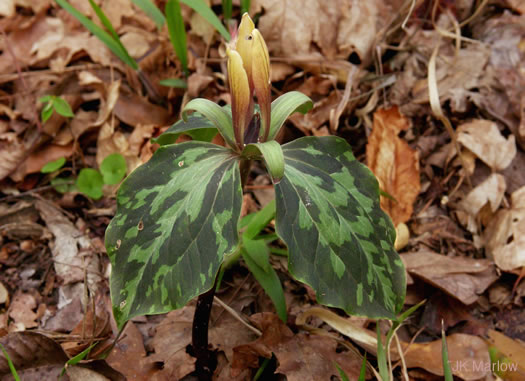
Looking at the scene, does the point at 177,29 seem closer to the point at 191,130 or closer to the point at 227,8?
the point at 227,8

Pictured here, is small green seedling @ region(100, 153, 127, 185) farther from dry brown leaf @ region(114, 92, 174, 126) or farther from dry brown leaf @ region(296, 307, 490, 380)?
dry brown leaf @ region(296, 307, 490, 380)

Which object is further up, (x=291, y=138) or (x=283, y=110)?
(x=283, y=110)

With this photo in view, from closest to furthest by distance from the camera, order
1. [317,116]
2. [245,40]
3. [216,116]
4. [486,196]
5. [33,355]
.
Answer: [245,40], [216,116], [33,355], [486,196], [317,116]

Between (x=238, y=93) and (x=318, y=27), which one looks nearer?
(x=238, y=93)

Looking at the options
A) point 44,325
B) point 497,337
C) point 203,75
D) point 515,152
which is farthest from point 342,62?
point 44,325

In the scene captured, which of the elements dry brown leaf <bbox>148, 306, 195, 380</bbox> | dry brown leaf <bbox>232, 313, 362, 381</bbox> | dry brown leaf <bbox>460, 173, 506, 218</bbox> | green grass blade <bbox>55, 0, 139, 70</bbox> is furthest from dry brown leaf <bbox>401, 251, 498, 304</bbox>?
green grass blade <bbox>55, 0, 139, 70</bbox>

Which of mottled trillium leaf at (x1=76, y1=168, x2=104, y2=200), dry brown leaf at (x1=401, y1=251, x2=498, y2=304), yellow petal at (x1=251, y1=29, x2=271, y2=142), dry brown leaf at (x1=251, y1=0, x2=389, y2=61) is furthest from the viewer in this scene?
dry brown leaf at (x1=251, y1=0, x2=389, y2=61)

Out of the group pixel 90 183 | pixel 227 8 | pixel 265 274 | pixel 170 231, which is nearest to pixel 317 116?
pixel 227 8
